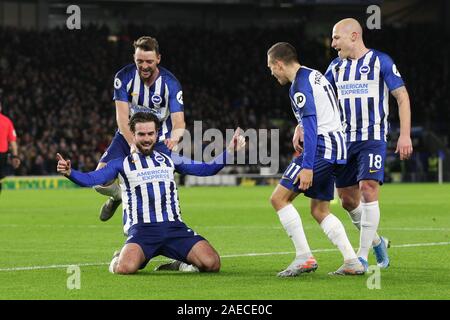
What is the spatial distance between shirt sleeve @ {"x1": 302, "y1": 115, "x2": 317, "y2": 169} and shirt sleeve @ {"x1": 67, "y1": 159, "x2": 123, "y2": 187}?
5.85ft

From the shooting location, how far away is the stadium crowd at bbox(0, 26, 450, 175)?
1538 inches

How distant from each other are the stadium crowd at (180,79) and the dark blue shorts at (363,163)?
27038 millimetres

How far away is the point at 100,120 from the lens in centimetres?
4128

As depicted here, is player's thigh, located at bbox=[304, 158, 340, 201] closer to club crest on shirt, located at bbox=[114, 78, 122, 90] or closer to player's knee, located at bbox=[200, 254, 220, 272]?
player's knee, located at bbox=[200, 254, 220, 272]

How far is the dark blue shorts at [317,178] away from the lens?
30.2 feet

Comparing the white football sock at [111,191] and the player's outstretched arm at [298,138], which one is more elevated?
the player's outstretched arm at [298,138]

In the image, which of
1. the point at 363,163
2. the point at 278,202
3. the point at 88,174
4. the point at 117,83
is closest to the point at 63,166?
the point at 88,174

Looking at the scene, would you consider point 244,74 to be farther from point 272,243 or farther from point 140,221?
point 140,221

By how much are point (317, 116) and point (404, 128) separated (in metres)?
0.78

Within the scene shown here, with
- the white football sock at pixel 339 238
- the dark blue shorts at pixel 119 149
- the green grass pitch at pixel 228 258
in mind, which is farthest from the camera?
the dark blue shorts at pixel 119 149

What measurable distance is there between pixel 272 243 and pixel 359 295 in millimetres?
5451

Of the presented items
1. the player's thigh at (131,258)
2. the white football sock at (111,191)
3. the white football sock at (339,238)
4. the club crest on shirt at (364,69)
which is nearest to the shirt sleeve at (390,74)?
the club crest on shirt at (364,69)

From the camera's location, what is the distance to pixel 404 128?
9.44m

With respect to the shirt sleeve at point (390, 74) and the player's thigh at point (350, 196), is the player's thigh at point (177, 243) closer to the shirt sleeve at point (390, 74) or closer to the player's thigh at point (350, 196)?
the player's thigh at point (350, 196)
